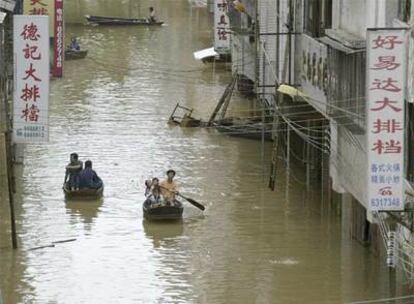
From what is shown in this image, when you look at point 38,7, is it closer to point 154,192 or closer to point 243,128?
point 243,128

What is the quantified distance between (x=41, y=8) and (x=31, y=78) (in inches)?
306

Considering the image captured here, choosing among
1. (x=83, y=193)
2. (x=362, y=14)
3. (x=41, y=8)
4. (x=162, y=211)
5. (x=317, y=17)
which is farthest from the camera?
(x=41, y=8)

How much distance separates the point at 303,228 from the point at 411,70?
8.24m

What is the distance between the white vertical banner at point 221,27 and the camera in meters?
43.5

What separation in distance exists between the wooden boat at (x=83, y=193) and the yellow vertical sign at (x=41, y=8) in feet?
16.6

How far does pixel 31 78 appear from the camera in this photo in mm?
25344

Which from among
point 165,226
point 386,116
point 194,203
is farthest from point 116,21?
point 386,116

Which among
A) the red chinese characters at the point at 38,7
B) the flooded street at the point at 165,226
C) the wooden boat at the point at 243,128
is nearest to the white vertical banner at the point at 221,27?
the flooded street at the point at 165,226

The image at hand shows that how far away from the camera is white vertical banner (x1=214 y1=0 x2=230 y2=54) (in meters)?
43.5

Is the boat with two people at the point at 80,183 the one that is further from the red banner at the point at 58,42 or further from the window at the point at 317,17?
the window at the point at 317,17

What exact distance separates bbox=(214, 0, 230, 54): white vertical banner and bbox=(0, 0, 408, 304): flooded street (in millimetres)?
2126

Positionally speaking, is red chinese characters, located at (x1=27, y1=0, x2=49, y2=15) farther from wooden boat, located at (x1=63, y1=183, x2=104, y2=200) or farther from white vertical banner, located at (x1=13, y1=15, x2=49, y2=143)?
white vertical banner, located at (x1=13, y1=15, x2=49, y2=143)

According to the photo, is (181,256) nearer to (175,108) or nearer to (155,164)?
(155,164)

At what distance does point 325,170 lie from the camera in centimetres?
2898
